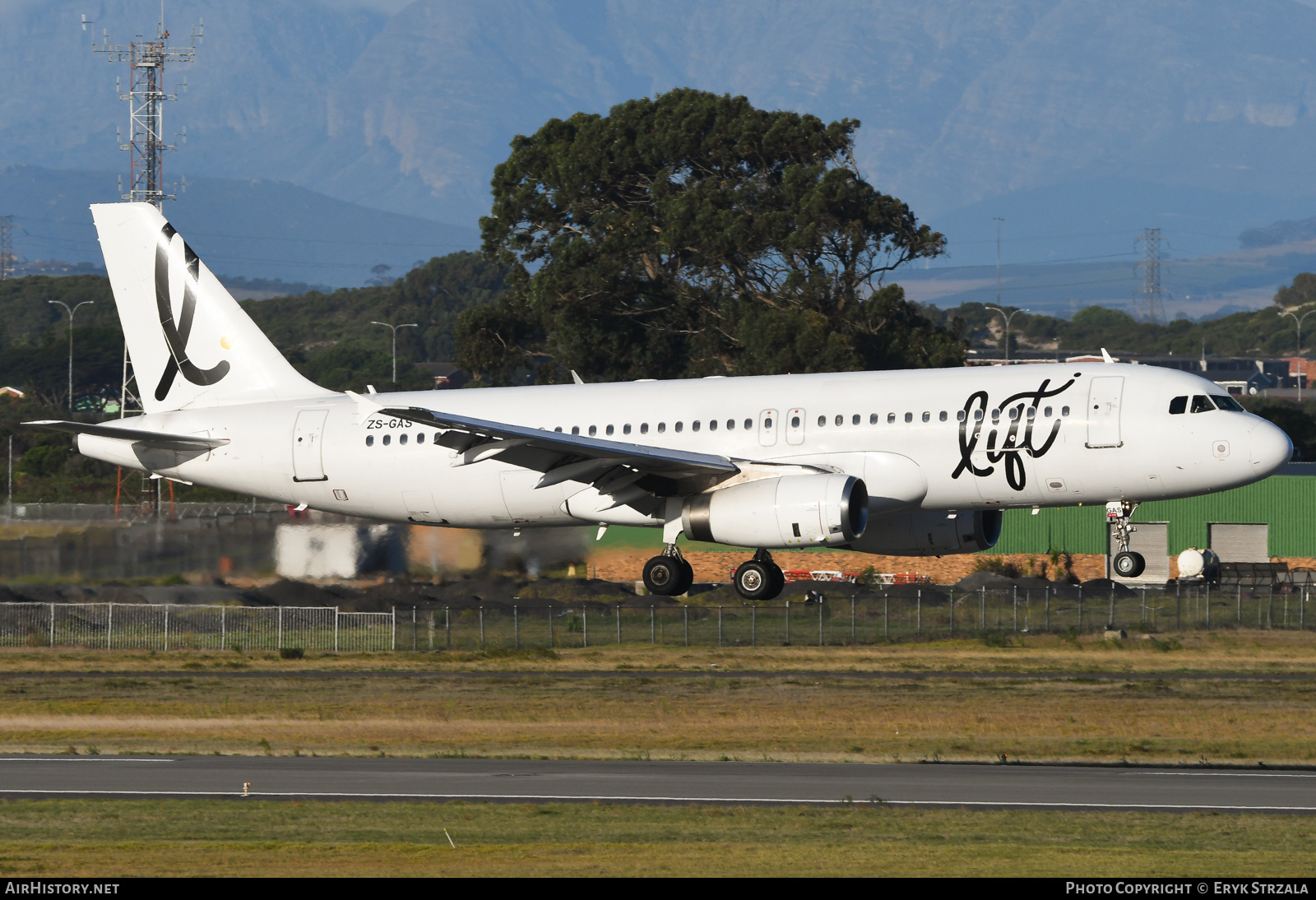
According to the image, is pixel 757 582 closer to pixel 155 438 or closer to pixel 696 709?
pixel 696 709

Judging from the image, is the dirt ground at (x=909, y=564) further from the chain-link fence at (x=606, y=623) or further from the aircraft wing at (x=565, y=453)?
the aircraft wing at (x=565, y=453)

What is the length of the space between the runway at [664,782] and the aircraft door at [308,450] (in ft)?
26.9

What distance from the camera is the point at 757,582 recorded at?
118 ft

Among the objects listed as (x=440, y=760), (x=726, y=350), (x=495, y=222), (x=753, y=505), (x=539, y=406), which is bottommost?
(x=440, y=760)

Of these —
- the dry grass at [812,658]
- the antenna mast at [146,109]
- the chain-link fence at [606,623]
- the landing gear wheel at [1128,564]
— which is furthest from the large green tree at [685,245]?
the landing gear wheel at [1128,564]

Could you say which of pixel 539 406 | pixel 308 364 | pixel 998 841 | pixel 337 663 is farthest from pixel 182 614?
pixel 308 364

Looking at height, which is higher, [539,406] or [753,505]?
[539,406]

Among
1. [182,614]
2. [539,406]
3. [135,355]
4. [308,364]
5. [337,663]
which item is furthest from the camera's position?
[308,364]

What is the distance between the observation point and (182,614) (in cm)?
5469

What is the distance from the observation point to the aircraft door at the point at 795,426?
35656mm

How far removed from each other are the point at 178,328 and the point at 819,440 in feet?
57.9

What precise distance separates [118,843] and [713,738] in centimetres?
1618

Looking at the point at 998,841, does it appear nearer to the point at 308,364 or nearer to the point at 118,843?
the point at 118,843
